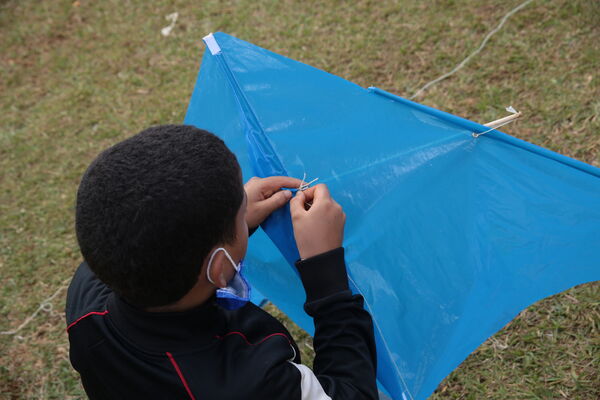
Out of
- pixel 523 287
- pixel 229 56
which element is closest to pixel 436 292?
pixel 523 287

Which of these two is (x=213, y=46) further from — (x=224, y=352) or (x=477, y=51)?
(x=477, y=51)

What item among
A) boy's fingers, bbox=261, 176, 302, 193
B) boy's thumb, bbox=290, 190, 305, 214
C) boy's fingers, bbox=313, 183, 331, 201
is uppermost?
boy's fingers, bbox=261, 176, 302, 193

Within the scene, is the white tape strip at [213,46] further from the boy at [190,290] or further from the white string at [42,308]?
the white string at [42,308]

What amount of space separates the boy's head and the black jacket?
0.09 meters

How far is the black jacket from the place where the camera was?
3.47 ft

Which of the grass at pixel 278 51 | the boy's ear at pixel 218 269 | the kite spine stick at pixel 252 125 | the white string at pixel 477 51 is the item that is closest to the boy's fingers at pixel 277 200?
the kite spine stick at pixel 252 125

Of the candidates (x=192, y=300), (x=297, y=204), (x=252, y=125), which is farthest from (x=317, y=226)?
(x=252, y=125)

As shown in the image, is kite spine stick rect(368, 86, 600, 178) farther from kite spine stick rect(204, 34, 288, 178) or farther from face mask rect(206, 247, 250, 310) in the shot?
face mask rect(206, 247, 250, 310)

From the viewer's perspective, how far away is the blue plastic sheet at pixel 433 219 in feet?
4.52

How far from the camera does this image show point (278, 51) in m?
3.78

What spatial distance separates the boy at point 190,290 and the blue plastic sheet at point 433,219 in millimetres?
188

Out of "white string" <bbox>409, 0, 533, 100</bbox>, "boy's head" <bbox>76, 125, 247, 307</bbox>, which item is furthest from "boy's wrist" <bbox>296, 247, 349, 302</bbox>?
"white string" <bbox>409, 0, 533, 100</bbox>

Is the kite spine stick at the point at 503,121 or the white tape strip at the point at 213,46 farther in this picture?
the white tape strip at the point at 213,46

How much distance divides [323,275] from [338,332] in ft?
0.43
